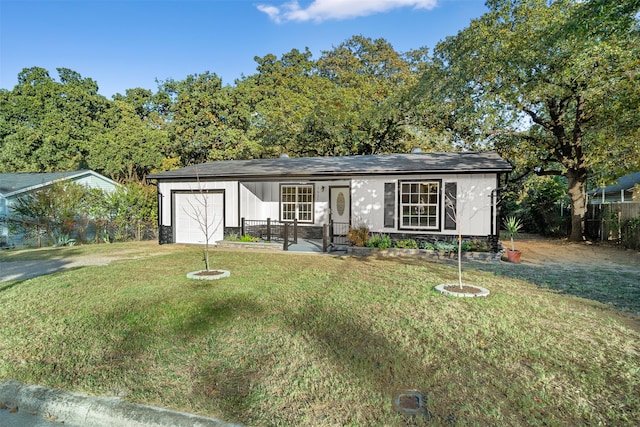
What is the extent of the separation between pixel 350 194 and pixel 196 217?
6000mm

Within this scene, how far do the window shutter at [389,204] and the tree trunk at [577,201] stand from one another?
8.81 meters

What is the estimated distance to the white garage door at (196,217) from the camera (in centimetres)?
1361

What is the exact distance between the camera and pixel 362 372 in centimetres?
333

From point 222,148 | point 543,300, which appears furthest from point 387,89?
point 543,300

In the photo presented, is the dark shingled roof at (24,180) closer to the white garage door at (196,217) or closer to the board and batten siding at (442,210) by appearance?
the white garage door at (196,217)

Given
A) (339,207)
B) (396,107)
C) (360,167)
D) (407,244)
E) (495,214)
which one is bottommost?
(407,244)

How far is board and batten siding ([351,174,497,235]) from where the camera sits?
420 inches

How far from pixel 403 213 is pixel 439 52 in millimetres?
9399

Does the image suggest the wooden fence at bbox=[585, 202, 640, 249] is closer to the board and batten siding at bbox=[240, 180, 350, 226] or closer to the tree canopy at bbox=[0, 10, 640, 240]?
the tree canopy at bbox=[0, 10, 640, 240]

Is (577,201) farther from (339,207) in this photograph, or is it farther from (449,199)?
(339,207)

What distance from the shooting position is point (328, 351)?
376 cm

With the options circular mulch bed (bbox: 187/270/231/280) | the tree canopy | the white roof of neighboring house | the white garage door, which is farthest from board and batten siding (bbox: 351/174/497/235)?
the white roof of neighboring house

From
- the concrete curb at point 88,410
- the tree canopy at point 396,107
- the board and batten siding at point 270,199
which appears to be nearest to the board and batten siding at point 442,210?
the board and batten siding at point 270,199

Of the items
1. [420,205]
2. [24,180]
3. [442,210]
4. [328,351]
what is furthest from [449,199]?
[24,180]
